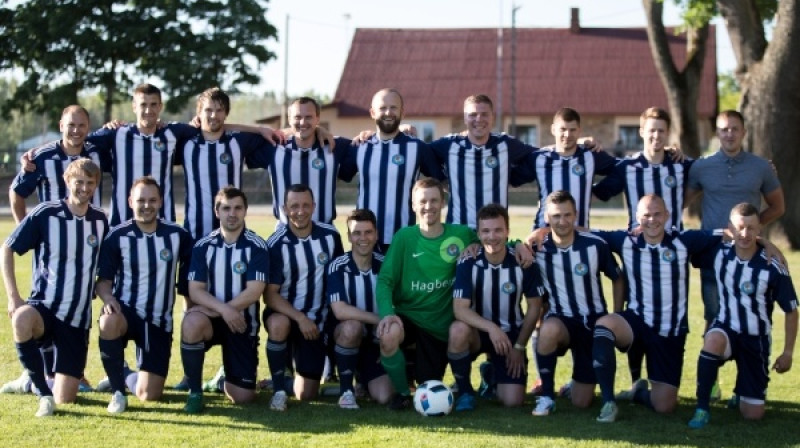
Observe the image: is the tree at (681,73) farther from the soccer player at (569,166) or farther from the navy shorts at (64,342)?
the navy shorts at (64,342)

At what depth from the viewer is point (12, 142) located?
60.9m

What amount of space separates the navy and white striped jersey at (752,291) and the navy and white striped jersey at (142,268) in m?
3.07

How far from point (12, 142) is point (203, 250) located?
5945 centimetres

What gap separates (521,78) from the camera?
1455 inches

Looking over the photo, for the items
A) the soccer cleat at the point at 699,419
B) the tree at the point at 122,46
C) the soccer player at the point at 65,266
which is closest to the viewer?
the soccer cleat at the point at 699,419

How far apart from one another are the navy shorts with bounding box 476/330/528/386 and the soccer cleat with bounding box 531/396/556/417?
0.23 meters

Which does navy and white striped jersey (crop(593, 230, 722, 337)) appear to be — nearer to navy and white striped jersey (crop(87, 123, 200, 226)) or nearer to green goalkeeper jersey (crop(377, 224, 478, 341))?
green goalkeeper jersey (crop(377, 224, 478, 341))

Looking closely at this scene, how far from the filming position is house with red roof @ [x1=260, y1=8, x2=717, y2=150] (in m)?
35.5

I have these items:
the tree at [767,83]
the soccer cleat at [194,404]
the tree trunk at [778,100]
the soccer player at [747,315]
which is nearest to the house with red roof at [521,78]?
the tree at [767,83]

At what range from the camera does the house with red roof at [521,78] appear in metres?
35.5

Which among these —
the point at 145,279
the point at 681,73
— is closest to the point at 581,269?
the point at 145,279

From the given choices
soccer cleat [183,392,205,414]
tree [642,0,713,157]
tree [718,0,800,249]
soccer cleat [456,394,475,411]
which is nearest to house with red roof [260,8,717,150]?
tree [642,0,713,157]

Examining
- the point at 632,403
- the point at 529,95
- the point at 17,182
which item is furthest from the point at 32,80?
the point at 632,403

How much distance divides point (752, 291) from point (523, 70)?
32.4 m
